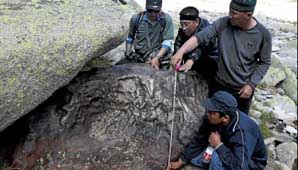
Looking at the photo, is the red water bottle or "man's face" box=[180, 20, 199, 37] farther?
"man's face" box=[180, 20, 199, 37]

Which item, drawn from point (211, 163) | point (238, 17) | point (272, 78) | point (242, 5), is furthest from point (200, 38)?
point (272, 78)

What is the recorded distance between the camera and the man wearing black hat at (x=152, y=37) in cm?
723

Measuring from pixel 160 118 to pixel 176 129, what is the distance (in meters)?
0.28

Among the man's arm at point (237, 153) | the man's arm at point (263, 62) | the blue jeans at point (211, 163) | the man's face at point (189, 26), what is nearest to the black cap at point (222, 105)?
the man's arm at point (237, 153)

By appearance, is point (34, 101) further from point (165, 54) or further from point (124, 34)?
point (165, 54)

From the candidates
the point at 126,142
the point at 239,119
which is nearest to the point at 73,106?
the point at 126,142

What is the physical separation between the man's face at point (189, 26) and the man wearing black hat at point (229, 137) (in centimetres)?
146

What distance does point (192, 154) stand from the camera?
6.05m

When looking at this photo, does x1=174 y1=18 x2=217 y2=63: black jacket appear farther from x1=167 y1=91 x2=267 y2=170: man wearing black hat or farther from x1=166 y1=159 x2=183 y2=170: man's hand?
x1=166 y1=159 x2=183 y2=170: man's hand

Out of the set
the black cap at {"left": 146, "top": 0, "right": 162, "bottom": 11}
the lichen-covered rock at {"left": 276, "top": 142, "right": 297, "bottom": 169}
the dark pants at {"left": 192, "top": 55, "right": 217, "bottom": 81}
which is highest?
the black cap at {"left": 146, "top": 0, "right": 162, "bottom": 11}

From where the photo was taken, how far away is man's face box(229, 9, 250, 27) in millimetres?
5844

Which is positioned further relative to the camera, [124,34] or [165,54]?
[165,54]

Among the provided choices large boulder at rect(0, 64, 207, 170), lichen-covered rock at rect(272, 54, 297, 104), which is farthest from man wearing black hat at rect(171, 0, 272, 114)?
lichen-covered rock at rect(272, 54, 297, 104)

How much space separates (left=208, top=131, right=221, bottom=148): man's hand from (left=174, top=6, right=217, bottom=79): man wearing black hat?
122 cm
